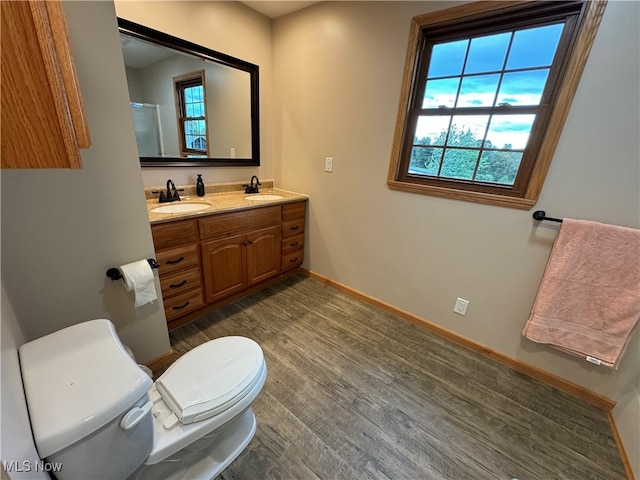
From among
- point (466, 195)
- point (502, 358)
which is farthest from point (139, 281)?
point (502, 358)

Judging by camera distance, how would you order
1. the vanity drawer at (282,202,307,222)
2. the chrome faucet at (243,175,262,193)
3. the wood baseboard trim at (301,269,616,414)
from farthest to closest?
1. the chrome faucet at (243,175,262,193)
2. the vanity drawer at (282,202,307,222)
3. the wood baseboard trim at (301,269,616,414)

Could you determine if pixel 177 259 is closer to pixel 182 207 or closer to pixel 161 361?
pixel 182 207

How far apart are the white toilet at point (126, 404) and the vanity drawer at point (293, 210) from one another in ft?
4.56

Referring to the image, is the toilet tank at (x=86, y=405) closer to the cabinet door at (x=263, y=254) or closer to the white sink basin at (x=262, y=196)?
the cabinet door at (x=263, y=254)

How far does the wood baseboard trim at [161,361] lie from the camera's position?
155 cm

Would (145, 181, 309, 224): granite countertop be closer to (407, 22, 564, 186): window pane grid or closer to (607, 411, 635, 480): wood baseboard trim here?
(407, 22, 564, 186): window pane grid

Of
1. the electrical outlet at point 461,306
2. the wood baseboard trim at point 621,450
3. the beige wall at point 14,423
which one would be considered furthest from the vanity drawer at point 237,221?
the wood baseboard trim at point 621,450

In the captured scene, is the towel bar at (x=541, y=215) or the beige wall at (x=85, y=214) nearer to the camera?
the beige wall at (x=85, y=214)

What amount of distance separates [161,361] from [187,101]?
189cm

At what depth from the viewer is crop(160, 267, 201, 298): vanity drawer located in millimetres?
1715

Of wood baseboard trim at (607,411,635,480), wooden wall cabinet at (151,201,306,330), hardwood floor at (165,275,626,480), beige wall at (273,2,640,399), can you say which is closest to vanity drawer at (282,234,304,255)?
wooden wall cabinet at (151,201,306,330)

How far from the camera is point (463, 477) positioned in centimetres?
115

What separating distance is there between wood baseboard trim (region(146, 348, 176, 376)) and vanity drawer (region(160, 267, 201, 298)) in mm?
370

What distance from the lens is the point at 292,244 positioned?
2.60 metres
